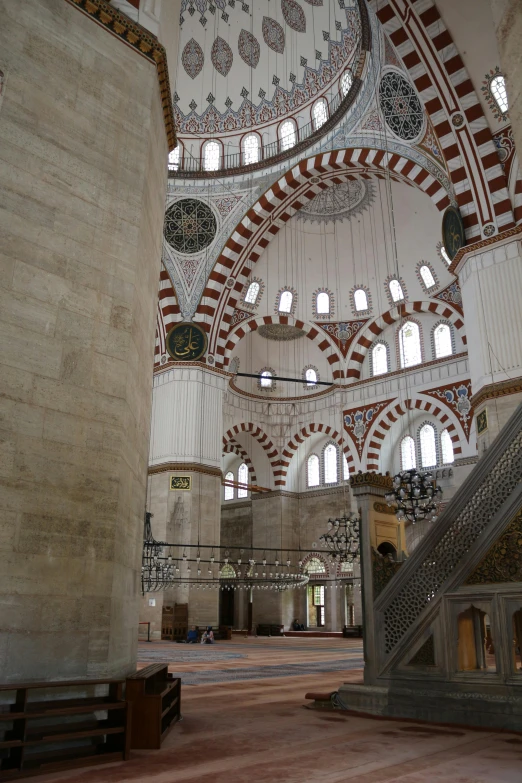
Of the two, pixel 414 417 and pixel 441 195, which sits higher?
pixel 441 195

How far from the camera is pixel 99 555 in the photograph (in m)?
3.75

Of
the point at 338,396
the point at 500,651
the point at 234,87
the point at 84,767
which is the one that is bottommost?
the point at 84,767

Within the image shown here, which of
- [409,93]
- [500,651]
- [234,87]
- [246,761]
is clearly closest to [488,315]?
[409,93]

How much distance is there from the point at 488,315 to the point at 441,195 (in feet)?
11.8

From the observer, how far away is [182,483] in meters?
15.6

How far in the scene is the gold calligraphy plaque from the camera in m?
15.6

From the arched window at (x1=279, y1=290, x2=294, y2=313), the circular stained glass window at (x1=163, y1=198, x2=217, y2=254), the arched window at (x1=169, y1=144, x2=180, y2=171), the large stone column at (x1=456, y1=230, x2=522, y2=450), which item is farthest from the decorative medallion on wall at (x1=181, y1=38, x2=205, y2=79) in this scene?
the large stone column at (x1=456, y1=230, x2=522, y2=450)

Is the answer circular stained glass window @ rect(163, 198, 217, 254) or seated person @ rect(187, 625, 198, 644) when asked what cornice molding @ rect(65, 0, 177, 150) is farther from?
seated person @ rect(187, 625, 198, 644)

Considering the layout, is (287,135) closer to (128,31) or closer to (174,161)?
(174,161)

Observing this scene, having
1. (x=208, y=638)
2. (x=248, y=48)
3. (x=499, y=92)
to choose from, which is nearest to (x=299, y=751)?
(x=499, y=92)

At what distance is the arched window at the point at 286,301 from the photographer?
62.4ft

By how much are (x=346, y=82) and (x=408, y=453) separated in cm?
961

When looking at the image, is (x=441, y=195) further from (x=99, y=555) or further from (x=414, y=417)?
(x=99, y=555)

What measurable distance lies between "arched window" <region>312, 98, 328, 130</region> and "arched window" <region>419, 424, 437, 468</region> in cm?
836
